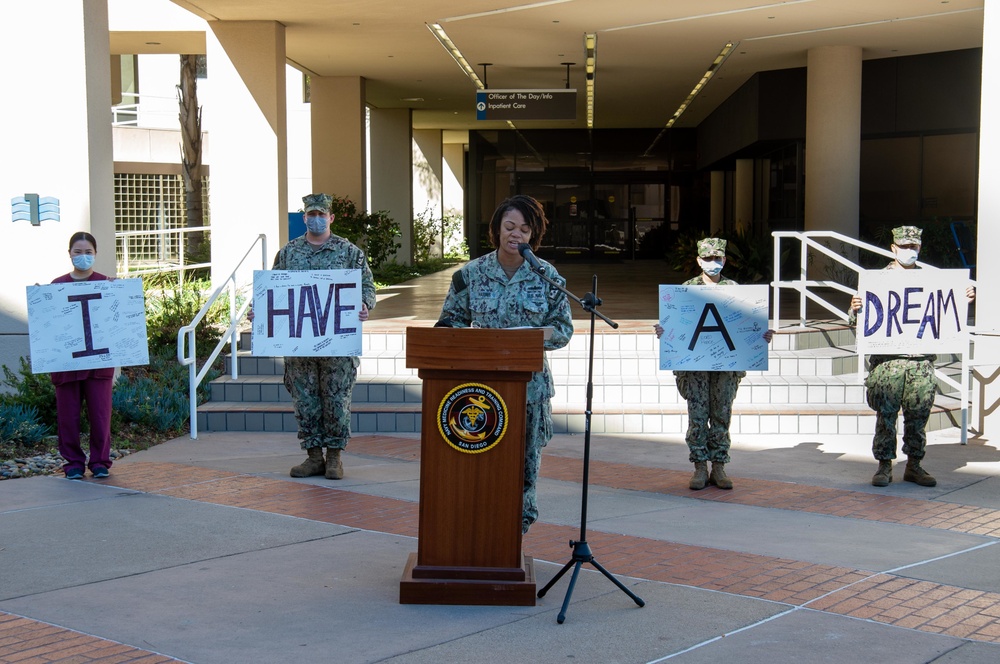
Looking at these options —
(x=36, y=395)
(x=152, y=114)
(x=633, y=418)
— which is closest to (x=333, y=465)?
(x=633, y=418)

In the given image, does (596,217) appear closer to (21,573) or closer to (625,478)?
(625,478)

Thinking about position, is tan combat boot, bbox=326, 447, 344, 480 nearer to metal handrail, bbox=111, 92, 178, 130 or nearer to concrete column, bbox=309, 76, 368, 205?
concrete column, bbox=309, 76, 368, 205

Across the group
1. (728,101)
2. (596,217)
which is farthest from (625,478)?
(596,217)

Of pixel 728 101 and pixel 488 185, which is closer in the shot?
pixel 728 101

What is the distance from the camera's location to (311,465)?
780 centimetres

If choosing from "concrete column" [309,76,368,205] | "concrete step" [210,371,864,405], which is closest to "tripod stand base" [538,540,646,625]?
"concrete step" [210,371,864,405]

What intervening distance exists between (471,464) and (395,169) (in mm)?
22039

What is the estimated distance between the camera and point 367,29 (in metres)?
16.0

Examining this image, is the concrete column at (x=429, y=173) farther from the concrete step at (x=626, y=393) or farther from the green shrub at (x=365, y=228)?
the concrete step at (x=626, y=393)

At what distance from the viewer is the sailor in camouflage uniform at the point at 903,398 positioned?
24.5 feet

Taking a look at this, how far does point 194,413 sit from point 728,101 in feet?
56.8

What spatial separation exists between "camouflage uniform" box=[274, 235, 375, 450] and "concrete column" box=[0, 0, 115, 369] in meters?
3.44

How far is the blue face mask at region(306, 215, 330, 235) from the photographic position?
24.8ft

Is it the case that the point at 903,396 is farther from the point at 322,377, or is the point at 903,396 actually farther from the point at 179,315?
the point at 179,315
